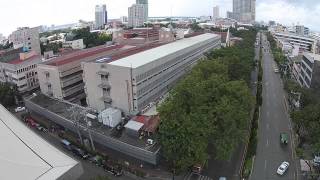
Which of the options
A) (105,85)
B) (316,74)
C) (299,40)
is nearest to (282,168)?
(105,85)

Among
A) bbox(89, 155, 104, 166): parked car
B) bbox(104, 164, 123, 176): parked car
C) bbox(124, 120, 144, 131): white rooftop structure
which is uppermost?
bbox(124, 120, 144, 131): white rooftop structure

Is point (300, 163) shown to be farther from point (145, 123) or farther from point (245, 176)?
point (145, 123)

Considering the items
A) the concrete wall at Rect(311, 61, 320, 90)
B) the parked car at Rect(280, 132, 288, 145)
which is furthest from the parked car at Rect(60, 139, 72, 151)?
the concrete wall at Rect(311, 61, 320, 90)

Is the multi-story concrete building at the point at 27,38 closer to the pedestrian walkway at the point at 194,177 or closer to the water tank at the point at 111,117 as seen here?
the water tank at the point at 111,117

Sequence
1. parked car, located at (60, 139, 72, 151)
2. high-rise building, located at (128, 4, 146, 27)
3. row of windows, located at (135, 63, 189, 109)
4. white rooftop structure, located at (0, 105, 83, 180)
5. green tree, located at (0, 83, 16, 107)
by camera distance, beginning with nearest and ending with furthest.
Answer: white rooftop structure, located at (0, 105, 83, 180)
parked car, located at (60, 139, 72, 151)
row of windows, located at (135, 63, 189, 109)
green tree, located at (0, 83, 16, 107)
high-rise building, located at (128, 4, 146, 27)

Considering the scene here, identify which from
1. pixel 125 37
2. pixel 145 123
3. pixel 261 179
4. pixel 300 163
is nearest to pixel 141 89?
→ pixel 145 123

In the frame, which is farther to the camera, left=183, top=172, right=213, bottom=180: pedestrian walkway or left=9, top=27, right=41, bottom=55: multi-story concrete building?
left=9, top=27, right=41, bottom=55: multi-story concrete building

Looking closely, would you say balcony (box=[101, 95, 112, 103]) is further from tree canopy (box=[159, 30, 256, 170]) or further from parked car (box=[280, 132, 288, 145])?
parked car (box=[280, 132, 288, 145])
